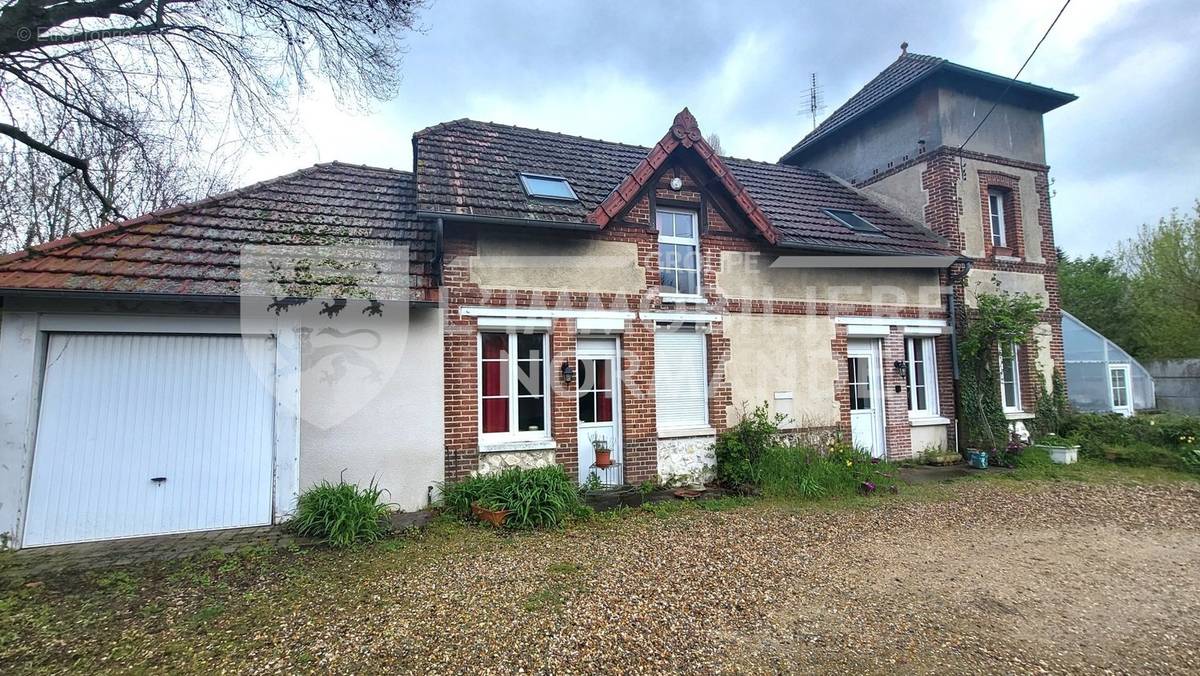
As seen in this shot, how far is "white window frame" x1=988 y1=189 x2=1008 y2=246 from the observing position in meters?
11.1

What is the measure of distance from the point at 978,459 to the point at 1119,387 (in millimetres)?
7516

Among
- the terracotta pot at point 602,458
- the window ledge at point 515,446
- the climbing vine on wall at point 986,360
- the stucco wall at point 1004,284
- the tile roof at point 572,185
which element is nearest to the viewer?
the window ledge at point 515,446

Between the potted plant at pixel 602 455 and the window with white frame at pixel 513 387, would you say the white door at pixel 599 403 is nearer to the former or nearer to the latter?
the potted plant at pixel 602 455

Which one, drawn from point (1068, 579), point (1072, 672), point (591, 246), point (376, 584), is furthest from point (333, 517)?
point (1068, 579)

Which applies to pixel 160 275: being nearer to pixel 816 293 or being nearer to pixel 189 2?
pixel 189 2

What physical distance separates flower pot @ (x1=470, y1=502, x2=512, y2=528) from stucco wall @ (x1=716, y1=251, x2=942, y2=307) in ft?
15.6

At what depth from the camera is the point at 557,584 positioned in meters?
4.45

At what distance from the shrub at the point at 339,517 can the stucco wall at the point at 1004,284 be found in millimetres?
11169

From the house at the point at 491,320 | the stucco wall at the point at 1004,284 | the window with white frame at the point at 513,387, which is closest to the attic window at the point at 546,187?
the house at the point at 491,320

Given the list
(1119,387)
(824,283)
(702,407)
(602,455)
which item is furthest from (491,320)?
(1119,387)

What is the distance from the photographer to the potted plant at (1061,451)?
31.3 feet

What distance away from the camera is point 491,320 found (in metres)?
6.91

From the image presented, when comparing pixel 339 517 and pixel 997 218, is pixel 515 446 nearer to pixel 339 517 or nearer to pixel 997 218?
pixel 339 517

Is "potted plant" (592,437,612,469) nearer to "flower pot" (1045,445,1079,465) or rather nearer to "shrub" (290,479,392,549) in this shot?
"shrub" (290,479,392,549)
